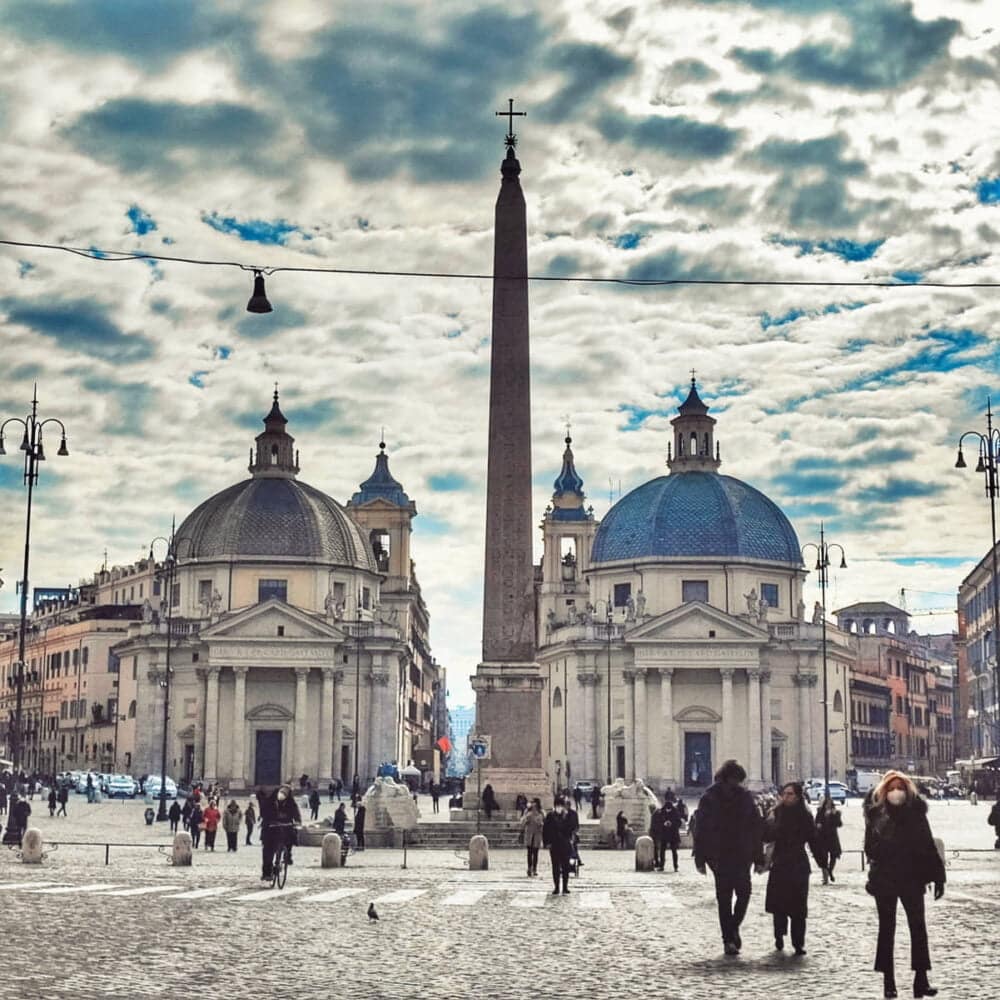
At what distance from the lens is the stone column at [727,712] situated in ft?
296

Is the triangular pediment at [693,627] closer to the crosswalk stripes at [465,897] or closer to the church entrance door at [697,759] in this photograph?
the church entrance door at [697,759]

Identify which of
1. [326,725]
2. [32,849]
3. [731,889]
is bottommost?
[32,849]

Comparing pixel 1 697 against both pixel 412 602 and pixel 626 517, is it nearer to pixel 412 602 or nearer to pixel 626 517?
pixel 412 602

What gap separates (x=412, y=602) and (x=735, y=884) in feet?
366

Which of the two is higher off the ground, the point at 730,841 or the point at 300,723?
the point at 300,723

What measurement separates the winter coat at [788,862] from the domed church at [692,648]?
A: 74.2m

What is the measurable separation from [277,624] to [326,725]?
5748 millimetres

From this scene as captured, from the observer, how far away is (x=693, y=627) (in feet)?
298

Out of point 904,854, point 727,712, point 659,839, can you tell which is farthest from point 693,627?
point 904,854

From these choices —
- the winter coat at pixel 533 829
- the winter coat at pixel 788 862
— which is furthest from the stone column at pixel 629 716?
the winter coat at pixel 788 862

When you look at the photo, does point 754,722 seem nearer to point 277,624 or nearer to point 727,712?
point 727,712

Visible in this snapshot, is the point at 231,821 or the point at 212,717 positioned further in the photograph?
the point at 212,717

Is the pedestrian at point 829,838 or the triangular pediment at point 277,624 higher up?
the triangular pediment at point 277,624

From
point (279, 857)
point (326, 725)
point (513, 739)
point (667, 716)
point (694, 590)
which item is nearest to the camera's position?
point (279, 857)
